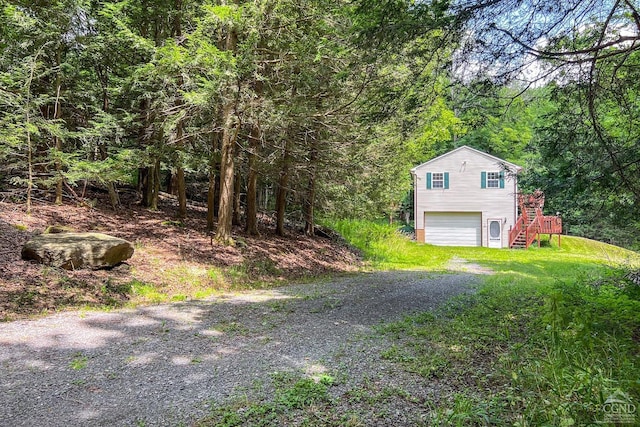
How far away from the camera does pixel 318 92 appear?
7770 mm

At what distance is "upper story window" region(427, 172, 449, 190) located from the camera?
21.7 m

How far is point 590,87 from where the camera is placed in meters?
4.60

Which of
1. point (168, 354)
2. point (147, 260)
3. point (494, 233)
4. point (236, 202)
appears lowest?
point (168, 354)

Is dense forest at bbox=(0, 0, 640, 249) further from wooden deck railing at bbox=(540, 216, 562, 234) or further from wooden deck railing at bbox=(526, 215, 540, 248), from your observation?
wooden deck railing at bbox=(540, 216, 562, 234)

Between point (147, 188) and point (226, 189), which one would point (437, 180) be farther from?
point (147, 188)

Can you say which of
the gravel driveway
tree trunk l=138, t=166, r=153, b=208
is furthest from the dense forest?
the gravel driveway

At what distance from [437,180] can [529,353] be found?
19565 mm

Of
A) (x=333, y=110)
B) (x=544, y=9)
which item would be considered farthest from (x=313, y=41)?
(x=544, y=9)

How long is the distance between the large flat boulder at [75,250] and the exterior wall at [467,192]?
18.0 metres

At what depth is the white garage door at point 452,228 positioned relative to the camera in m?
21.8

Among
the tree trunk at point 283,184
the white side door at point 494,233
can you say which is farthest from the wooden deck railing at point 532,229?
the tree trunk at point 283,184

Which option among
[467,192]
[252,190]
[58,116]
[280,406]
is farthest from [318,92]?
[467,192]

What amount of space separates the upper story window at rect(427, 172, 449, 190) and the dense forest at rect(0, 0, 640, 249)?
9.22 metres

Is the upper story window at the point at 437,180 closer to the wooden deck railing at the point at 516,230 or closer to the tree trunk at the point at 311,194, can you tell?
the wooden deck railing at the point at 516,230
